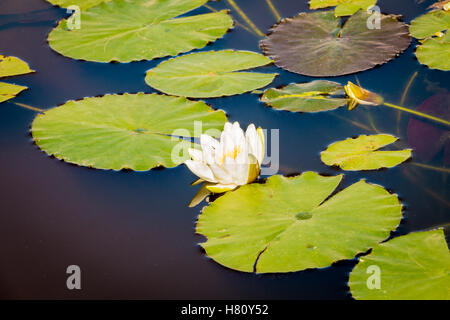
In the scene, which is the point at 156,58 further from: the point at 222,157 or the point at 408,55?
the point at 408,55

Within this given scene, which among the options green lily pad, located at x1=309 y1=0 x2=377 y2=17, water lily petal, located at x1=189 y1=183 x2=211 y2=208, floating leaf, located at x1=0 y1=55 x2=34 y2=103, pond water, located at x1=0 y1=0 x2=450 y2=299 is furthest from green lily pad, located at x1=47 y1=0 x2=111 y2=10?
water lily petal, located at x1=189 y1=183 x2=211 y2=208

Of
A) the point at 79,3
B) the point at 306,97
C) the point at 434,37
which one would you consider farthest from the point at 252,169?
the point at 79,3

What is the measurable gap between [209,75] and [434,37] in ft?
4.87

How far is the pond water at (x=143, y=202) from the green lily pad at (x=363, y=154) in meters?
0.04

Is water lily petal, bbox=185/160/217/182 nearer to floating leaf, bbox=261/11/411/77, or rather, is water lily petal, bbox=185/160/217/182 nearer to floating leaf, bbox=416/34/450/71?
floating leaf, bbox=261/11/411/77

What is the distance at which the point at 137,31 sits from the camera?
3.68 m

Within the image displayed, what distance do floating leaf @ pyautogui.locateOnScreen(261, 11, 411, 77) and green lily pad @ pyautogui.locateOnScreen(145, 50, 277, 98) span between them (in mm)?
196

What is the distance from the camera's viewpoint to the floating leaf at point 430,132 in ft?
8.23

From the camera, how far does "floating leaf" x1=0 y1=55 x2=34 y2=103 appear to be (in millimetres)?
3271

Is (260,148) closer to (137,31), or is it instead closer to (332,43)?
(332,43)

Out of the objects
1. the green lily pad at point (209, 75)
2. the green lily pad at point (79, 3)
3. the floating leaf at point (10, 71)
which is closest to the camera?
the green lily pad at point (209, 75)

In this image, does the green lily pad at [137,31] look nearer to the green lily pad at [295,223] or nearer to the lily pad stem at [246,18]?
the lily pad stem at [246,18]

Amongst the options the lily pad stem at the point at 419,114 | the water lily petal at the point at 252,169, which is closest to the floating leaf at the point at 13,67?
the water lily petal at the point at 252,169

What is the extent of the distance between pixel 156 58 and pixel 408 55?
166cm
